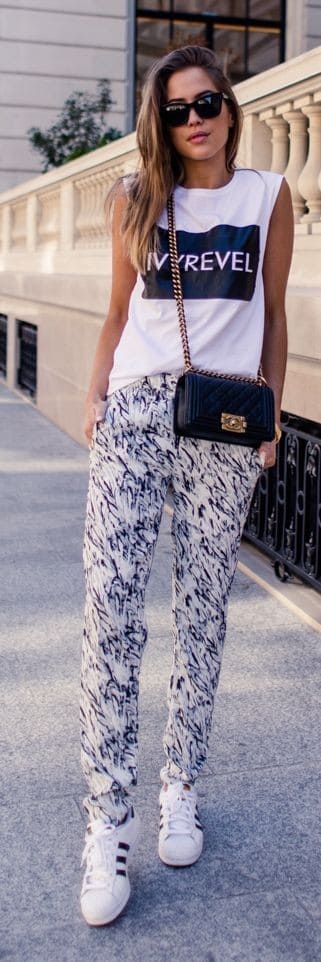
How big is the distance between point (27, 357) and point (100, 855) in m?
9.85

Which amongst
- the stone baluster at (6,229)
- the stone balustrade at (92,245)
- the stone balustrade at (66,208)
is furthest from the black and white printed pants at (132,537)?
the stone baluster at (6,229)

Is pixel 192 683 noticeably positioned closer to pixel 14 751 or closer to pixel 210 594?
pixel 210 594

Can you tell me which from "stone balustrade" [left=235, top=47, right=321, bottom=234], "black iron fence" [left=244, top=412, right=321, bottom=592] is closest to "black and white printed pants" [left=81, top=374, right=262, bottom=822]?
"black iron fence" [left=244, top=412, right=321, bottom=592]

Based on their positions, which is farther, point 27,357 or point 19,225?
point 19,225

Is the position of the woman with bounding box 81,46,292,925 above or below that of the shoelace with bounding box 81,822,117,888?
above

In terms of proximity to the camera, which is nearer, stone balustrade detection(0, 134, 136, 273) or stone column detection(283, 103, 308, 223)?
stone column detection(283, 103, 308, 223)

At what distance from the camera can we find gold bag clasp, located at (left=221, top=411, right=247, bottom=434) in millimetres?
2660

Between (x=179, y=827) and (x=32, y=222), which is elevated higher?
(x=32, y=222)

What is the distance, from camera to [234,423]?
2.67 metres

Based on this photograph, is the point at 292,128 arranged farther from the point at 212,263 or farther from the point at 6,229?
the point at 6,229

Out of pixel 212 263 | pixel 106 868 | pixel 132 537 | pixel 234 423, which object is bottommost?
pixel 106 868

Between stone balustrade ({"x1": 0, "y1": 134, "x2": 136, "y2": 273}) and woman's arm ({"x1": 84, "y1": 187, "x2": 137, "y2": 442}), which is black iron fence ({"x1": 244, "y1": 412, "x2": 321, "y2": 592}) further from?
stone balustrade ({"x1": 0, "y1": 134, "x2": 136, "y2": 273})

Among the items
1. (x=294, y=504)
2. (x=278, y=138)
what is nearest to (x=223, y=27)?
(x=278, y=138)

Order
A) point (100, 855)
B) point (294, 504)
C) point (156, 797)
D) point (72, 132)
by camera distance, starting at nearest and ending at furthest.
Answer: point (100, 855) → point (156, 797) → point (294, 504) → point (72, 132)
